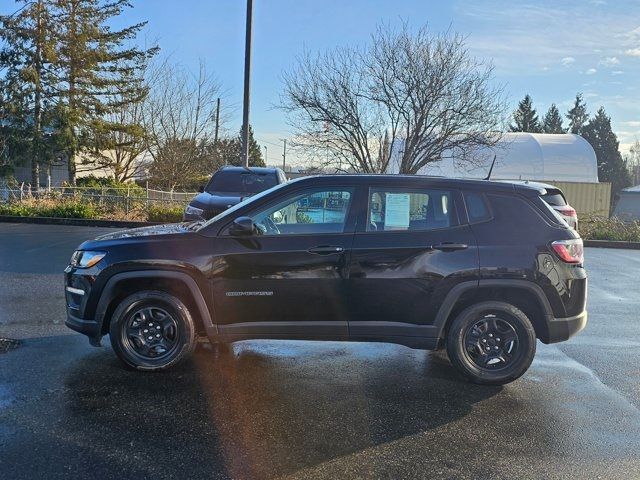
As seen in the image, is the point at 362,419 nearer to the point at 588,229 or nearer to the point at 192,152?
the point at 588,229

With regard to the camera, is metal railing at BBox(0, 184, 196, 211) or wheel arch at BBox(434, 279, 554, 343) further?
metal railing at BBox(0, 184, 196, 211)

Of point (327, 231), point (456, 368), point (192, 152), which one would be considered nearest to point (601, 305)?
point (456, 368)

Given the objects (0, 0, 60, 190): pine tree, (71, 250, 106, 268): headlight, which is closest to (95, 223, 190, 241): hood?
(71, 250, 106, 268): headlight

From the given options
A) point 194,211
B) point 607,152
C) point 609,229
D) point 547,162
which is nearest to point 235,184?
point 194,211

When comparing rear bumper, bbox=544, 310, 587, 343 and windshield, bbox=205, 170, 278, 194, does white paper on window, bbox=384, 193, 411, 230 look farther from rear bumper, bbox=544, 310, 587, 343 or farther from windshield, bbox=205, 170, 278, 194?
windshield, bbox=205, 170, 278, 194

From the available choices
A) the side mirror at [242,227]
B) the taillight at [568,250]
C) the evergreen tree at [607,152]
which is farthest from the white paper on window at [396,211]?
the evergreen tree at [607,152]

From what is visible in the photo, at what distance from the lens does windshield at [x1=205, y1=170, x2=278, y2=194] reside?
35.9ft

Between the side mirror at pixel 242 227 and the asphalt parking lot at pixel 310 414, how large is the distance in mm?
1274

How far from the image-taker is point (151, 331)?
4.60 meters

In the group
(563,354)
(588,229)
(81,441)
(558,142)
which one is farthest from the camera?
(558,142)

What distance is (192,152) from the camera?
29.3m

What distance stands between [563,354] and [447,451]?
2727 mm

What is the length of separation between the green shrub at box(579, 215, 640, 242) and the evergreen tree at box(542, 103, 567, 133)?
59.4 m

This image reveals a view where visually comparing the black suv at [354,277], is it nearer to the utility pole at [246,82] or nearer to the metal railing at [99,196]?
the utility pole at [246,82]
